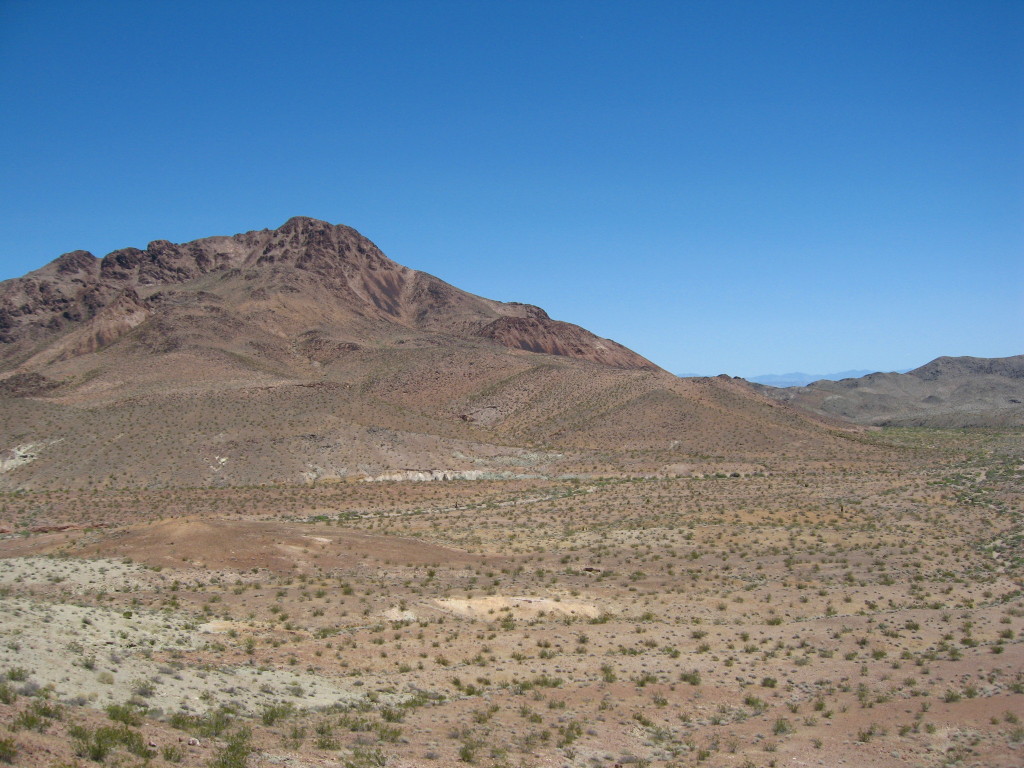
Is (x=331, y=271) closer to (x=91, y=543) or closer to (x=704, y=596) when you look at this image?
(x=91, y=543)

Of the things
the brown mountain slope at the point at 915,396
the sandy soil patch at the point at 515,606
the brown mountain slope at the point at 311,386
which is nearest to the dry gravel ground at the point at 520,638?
the sandy soil patch at the point at 515,606

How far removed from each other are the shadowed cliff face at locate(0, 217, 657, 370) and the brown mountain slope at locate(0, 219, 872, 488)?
412 mm

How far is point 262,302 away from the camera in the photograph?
112 m

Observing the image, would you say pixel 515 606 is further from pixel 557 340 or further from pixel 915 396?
pixel 915 396

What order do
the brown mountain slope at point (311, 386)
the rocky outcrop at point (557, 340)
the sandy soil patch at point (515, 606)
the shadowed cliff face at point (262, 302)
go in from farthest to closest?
1. the rocky outcrop at point (557, 340)
2. the shadowed cliff face at point (262, 302)
3. the brown mountain slope at point (311, 386)
4. the sandy soil patch at point (515, 606)

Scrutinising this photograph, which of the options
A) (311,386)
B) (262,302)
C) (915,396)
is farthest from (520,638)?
(915,396)

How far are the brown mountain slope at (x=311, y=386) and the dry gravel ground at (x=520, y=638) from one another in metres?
15.8

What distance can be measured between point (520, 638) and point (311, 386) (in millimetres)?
60393

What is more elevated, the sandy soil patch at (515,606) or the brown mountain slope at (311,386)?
the brown mountain slope at (311,386)

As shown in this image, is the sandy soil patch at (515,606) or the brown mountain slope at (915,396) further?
the brown mountain slope at (915,396)

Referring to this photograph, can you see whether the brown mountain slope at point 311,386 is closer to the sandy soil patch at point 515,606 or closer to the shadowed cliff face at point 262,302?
the shadowed cliff face at point 262,302

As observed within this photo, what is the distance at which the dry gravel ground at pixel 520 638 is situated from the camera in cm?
1298

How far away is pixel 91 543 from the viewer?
30000 millimetres

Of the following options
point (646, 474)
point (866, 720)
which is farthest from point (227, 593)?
point (646, 474)
